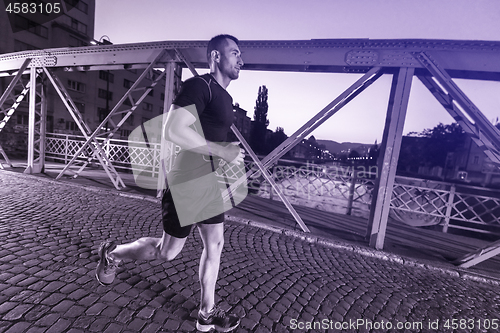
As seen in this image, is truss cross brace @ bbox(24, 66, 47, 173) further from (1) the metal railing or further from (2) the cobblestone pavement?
(2) the cobblestone pavement

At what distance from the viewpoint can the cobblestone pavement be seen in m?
2.07

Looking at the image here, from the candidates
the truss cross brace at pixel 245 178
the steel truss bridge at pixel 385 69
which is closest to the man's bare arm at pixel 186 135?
the truss cross brace at pixel 245 178

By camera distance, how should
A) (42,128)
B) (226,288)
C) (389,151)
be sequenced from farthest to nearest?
(42,128) < (389,151) < (226,288)

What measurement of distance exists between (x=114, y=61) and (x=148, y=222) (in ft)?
15.2

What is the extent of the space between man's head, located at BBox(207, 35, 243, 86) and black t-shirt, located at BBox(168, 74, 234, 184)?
141 mm

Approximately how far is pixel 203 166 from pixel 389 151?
3792mm

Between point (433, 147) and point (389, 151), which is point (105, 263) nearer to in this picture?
point (389, 151)

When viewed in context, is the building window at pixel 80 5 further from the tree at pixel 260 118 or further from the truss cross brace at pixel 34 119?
the truss cross brace at pixel 34 119

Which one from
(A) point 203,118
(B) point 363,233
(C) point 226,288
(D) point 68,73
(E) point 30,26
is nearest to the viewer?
(A) point 203,118

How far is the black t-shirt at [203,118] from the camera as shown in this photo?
1747 millimetres

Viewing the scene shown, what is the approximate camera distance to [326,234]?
5.04m

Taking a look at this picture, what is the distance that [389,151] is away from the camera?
432cm

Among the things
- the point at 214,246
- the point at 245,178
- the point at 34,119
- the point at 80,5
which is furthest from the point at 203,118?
the point at 80,5

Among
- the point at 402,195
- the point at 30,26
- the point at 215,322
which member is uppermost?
the point at 30,26
